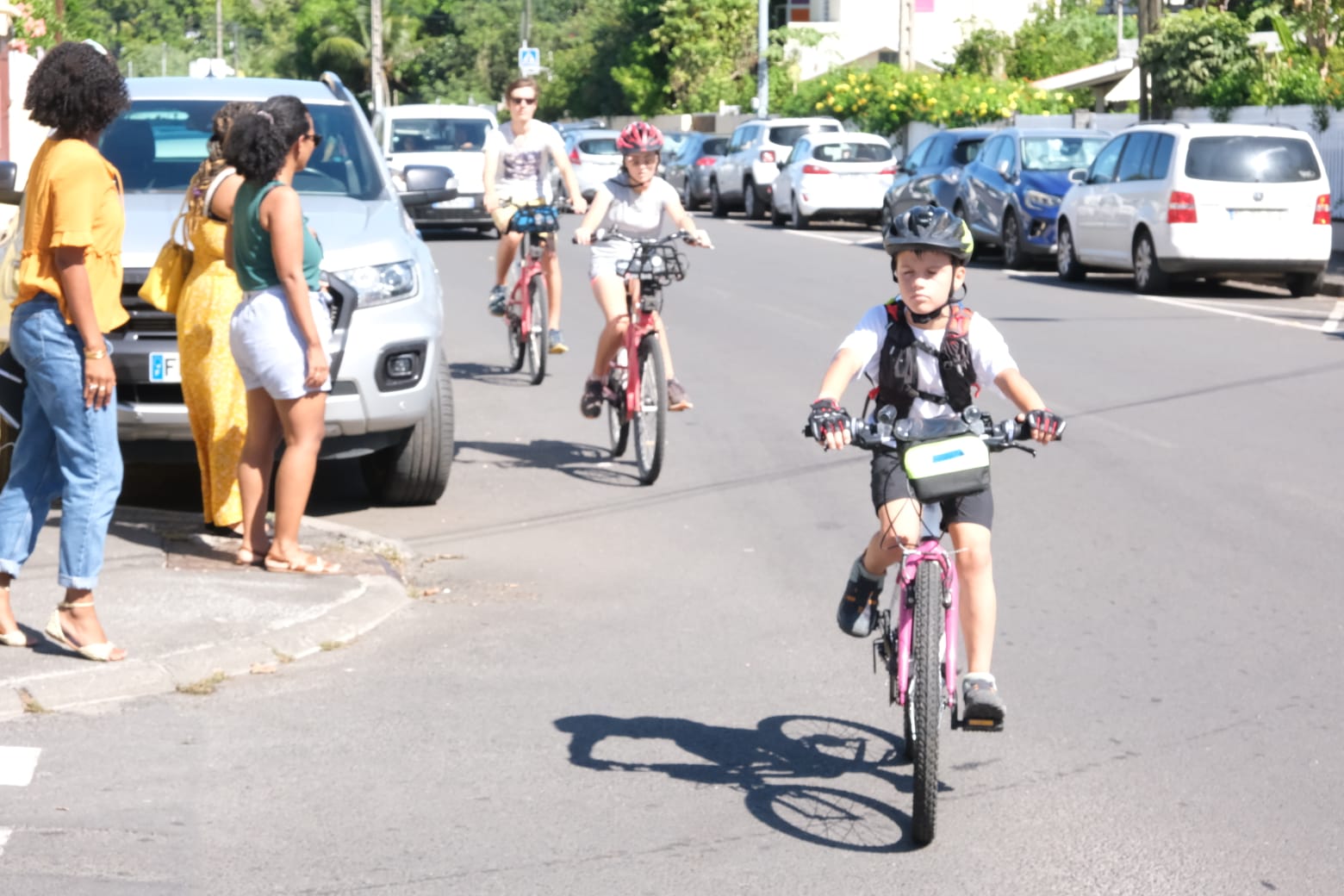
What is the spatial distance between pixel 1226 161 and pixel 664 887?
1664 cm

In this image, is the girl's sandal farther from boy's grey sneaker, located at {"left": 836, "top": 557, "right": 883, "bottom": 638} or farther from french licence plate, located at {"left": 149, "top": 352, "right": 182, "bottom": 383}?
boy's grey sneaker, located at {"left": 836, "top": 557, "right": 883, "bottom": 638}

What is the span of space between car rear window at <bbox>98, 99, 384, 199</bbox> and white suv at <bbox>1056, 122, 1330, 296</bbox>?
11.6m

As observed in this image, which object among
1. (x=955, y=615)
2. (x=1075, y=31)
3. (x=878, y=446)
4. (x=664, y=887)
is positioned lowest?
(x=664, y=887)

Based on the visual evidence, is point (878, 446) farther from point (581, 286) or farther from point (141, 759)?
point (581, 286)

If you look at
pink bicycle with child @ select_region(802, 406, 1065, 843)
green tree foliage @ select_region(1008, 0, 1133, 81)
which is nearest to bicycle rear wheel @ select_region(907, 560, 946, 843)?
pink bicycle with child @ select_region(802, 406, 1065, 843)

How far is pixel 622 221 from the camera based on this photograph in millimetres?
10500

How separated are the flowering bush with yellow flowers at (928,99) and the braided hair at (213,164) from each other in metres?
34.2

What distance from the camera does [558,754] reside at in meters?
5.73

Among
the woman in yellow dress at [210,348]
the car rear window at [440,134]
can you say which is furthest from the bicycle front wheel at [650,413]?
the car rear window at [440,134]

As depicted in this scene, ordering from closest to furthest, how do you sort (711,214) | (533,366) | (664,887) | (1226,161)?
(664,887) < (533,366) < (1226,161) < (711,214)

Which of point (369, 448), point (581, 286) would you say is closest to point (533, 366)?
point (369, 448)

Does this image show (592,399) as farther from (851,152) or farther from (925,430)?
(851,152)

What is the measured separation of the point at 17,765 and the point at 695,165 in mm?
34360

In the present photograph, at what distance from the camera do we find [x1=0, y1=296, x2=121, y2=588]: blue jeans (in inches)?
247
